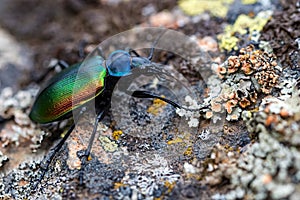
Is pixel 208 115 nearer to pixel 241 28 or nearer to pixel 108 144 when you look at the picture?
pixel 108 144

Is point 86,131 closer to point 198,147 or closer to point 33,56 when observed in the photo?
point 198,147

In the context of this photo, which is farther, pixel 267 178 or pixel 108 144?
pixel 108 144

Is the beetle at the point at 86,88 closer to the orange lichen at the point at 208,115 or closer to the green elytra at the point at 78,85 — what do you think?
the green elytra at the point at 78,85

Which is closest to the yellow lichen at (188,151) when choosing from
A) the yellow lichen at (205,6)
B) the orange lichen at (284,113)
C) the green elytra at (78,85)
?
the orange lichen at (284,113)

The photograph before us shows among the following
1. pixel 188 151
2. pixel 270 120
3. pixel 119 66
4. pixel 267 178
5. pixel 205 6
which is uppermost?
pixel 205 6

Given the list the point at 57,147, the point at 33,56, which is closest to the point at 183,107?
the point at 57,147

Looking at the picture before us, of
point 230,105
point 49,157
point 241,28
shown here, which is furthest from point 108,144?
point 241,28

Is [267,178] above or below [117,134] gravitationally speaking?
below
